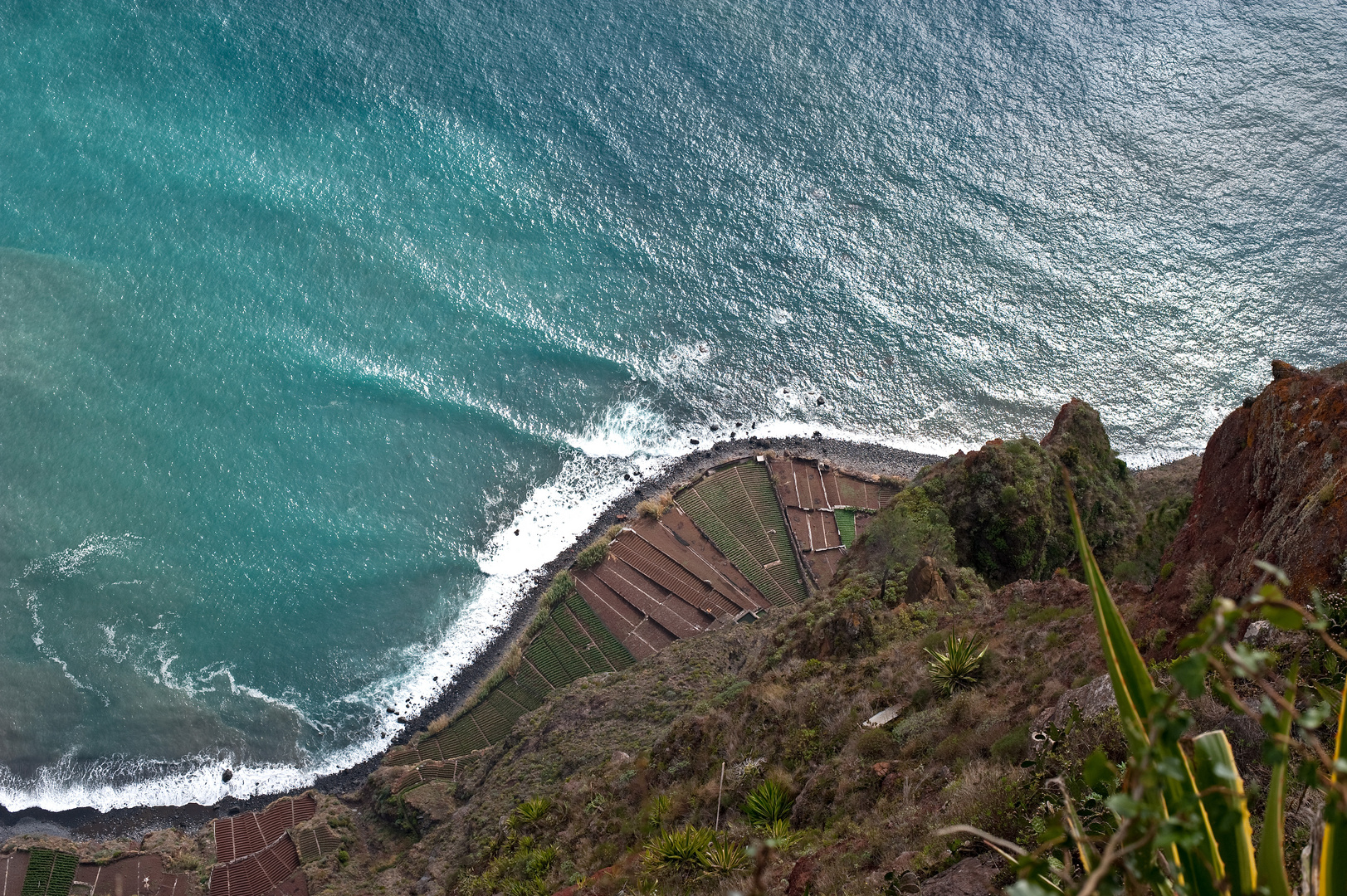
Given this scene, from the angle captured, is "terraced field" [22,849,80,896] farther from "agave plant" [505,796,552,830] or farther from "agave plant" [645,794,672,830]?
"agave plant" [645,794,672,830]

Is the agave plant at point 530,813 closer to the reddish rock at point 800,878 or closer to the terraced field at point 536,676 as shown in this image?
the terraced field at point 536,676

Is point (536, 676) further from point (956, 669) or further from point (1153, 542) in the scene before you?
point (1153, 542)

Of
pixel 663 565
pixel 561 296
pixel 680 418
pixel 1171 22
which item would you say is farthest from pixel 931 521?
pixel 1171 22

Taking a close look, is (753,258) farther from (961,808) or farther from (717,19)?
(961,808)

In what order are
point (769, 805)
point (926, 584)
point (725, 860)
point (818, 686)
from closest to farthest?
point (725, 860) < point (769, 805) < point (818, 686) < point (926, 584)

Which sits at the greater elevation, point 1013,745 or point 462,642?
point 462,642

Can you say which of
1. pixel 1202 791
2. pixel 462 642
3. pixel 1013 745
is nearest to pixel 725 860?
pixel 1013 745
